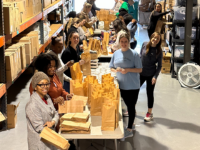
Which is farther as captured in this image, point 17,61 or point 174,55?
point 174,55

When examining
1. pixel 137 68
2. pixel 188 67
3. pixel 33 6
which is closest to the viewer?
pixel 137 68

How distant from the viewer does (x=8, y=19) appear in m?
4.66

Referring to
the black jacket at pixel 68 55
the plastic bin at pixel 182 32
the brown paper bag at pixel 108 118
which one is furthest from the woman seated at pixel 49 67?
the plastic bin at pixel 182 32

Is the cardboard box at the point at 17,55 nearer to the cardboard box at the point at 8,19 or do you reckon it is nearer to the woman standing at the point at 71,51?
the cardboard box at the point at 8,19

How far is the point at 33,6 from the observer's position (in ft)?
21.5

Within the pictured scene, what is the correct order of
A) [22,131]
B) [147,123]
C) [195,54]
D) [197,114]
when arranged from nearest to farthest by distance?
[22,131]
[147,123]
[197,114]
[195,54]

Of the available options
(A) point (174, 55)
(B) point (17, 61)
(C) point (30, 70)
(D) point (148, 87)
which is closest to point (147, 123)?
(D) point (148, 87)

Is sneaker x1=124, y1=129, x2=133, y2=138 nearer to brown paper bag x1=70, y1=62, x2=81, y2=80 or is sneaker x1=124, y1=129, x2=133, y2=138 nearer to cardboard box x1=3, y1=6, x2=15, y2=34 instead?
brown paper bag x1=70, y1=62, x2=81, y2=80

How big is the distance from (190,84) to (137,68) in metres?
3.20

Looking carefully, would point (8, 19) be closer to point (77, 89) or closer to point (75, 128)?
point (77, 89)

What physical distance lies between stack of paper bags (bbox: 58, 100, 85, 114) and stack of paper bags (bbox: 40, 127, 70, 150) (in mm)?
646

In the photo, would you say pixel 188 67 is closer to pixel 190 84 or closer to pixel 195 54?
pixel 190 84

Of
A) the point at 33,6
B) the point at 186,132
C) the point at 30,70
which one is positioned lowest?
the point at 186,132

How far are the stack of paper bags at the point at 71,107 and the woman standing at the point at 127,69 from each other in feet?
3.45
